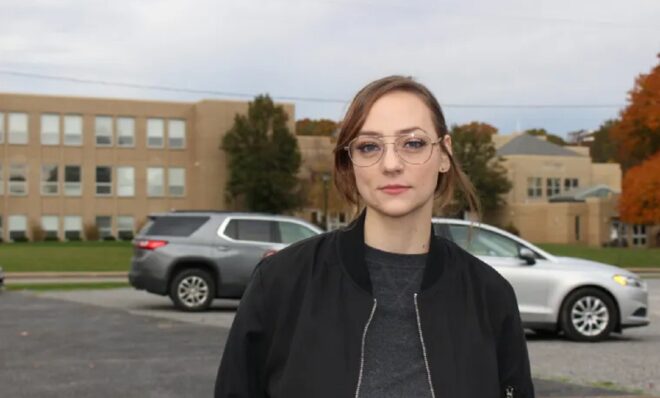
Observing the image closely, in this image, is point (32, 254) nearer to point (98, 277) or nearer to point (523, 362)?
point (98, 277)

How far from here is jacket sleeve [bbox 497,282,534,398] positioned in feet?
8.24

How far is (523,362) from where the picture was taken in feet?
8.41

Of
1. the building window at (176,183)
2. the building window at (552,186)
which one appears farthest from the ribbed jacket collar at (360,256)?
the building window at (552,186)

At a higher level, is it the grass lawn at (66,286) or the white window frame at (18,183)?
the white window frame at (18,183)

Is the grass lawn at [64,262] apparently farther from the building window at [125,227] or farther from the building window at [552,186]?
the building window at [552,186]

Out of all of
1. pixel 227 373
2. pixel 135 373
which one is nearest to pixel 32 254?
pixel 135 373

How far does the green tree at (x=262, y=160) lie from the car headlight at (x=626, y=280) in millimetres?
52480

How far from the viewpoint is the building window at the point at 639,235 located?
261ft

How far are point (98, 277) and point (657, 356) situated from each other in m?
22.0

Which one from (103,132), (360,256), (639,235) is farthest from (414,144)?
(639,235)

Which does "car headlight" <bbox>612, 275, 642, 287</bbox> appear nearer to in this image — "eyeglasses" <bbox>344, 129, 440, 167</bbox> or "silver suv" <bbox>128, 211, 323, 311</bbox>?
"silver suv" <bbox>128, 211, 323, 311</bbox>

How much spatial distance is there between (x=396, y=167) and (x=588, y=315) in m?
11.1

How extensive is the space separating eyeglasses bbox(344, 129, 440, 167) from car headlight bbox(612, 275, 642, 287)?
11.3 m

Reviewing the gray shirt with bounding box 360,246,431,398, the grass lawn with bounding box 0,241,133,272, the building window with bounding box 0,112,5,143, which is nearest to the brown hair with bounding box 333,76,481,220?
the gray shirt with bounding box 360,246,431,398
